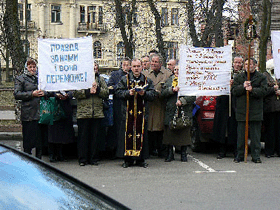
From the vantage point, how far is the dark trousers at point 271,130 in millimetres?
11875

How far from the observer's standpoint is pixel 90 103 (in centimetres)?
1071

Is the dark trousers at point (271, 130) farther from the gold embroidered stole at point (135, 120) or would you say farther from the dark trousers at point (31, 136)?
the dark trousers at point (31, 136)

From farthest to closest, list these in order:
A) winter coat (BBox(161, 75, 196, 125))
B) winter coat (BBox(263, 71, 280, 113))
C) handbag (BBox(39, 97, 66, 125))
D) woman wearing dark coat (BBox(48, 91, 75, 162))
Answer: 1. winter coat (BBox(263, 71, 280, 113))
2. winter coat (BBox(161, 75, 196, 125))
3. woman wearing dark coat (BBox(48, 91, 75, 162))
4. handbag (BBox(39, 97, 66, 125))

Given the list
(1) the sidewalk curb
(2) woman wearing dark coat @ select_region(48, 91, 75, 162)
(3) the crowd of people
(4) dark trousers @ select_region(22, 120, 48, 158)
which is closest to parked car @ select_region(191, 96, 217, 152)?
(3) the crowd of people

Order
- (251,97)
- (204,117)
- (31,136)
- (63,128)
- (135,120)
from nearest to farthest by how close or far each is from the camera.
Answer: (31,136), (135,120), (63,128), (251,97), (204,117)

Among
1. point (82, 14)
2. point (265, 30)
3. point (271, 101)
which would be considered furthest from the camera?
point (82, 14)

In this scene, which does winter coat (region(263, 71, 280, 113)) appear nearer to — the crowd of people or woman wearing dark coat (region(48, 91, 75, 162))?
the crowd of people

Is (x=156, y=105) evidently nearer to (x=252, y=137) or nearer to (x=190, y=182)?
(x=252, y=137)

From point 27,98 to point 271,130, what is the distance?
4.80 m

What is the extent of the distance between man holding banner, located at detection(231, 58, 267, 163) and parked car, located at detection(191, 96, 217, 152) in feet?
2.70

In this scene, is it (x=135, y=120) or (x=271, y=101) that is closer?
(x=135, y=120)

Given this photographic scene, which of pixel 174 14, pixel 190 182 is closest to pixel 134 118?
pixel 190 182

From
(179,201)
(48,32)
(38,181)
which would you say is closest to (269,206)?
(179,201)

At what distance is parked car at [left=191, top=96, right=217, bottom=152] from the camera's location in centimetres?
1202
